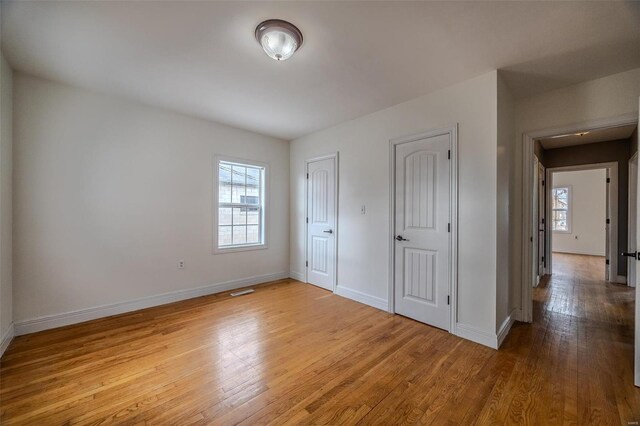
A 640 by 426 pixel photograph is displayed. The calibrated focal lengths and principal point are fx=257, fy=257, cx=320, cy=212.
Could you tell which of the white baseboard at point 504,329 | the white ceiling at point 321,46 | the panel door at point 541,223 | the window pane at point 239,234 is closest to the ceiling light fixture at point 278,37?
the white ceiling at point 321,46

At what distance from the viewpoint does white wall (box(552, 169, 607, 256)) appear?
708 centimetres

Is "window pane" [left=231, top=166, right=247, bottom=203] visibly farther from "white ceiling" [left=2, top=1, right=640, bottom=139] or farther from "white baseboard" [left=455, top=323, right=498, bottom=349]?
"white baseboard" [left=455, top=323, right=498, bottom=349]

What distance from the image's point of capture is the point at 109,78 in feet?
8.50

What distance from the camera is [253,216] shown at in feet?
14.6

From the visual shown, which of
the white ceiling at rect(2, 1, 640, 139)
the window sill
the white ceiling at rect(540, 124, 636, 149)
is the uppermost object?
the white ceiling at rect(2, 1, 640, 139)

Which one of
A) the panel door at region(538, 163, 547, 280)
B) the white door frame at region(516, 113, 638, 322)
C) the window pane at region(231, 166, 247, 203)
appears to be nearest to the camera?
the white door frame at region(516, 113, 638, 322)

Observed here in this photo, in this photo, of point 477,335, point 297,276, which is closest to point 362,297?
point 477,335

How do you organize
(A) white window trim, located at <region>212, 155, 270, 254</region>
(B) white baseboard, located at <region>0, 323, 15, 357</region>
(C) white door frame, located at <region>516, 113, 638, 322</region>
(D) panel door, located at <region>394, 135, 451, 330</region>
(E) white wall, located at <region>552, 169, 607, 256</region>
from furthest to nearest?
(E) white wall, located at <region>552, 169, 607, 256</region>, (A) white window trim, located at <region>212, 155, 270, 254</region>, (C) white door frame, located at <region>516, 113, 638, 322</region>, (D) panel door, located at <region>394, 135, 451, 330</region>, (B) white baseboard, located at <region>0, 323, 15, 357</region>

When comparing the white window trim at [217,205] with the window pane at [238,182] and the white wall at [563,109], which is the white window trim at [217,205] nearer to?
the window pane at [238,182]

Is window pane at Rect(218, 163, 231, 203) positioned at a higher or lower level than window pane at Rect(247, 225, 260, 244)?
higher

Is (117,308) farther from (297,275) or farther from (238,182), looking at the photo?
(297,275)

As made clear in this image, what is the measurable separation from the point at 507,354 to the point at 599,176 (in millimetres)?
8121

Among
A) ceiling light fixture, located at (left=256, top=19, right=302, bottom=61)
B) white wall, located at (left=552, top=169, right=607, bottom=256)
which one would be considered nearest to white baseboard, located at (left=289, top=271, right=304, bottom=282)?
ceiling light fixture, located at (left=256, top=19, right=302, bottom=61)

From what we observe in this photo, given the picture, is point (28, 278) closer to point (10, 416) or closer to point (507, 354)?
point (10, 416)
